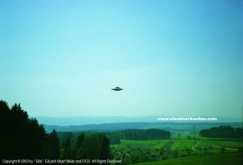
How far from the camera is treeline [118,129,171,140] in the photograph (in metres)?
47.7

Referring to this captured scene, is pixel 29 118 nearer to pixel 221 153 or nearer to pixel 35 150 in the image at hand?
pixel 35 150

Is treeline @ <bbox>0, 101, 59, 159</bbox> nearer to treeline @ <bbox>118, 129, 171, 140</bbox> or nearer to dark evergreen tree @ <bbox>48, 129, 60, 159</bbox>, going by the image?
dark evergreen tree @ <bbox>48, 129, 60, 159</bbox>

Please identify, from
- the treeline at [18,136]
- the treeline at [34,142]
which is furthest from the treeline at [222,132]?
the treeline at [18,136]

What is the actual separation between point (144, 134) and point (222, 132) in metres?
19.6

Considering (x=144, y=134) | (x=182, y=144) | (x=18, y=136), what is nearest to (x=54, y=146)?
(x=18, y=136)

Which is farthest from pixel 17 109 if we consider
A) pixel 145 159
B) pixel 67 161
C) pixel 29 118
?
pixel 145 159

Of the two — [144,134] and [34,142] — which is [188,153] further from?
[34,142]

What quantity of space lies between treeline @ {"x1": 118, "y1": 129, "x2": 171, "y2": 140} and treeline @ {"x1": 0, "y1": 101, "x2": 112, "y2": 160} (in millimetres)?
15220

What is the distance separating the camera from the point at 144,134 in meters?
51.1

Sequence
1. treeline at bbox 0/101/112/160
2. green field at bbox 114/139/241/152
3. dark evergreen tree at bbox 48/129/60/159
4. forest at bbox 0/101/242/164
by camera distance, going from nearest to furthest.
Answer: treeline at bbox 0/101/112/160, forest at bbox 0/101/242/164, green field at bbox 114/139/241/152, dark evergreen tree at bbox 48/129/60/159

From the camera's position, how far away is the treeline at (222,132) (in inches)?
1259

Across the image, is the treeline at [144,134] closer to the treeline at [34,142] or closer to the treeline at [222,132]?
the treeline at [222,132]

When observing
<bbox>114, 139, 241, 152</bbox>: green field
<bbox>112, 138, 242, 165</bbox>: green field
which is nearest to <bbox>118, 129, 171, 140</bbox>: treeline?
<bbox>114, 139, 241, 152</bbox>: green field

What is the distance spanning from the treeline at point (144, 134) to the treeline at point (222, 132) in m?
10.7
